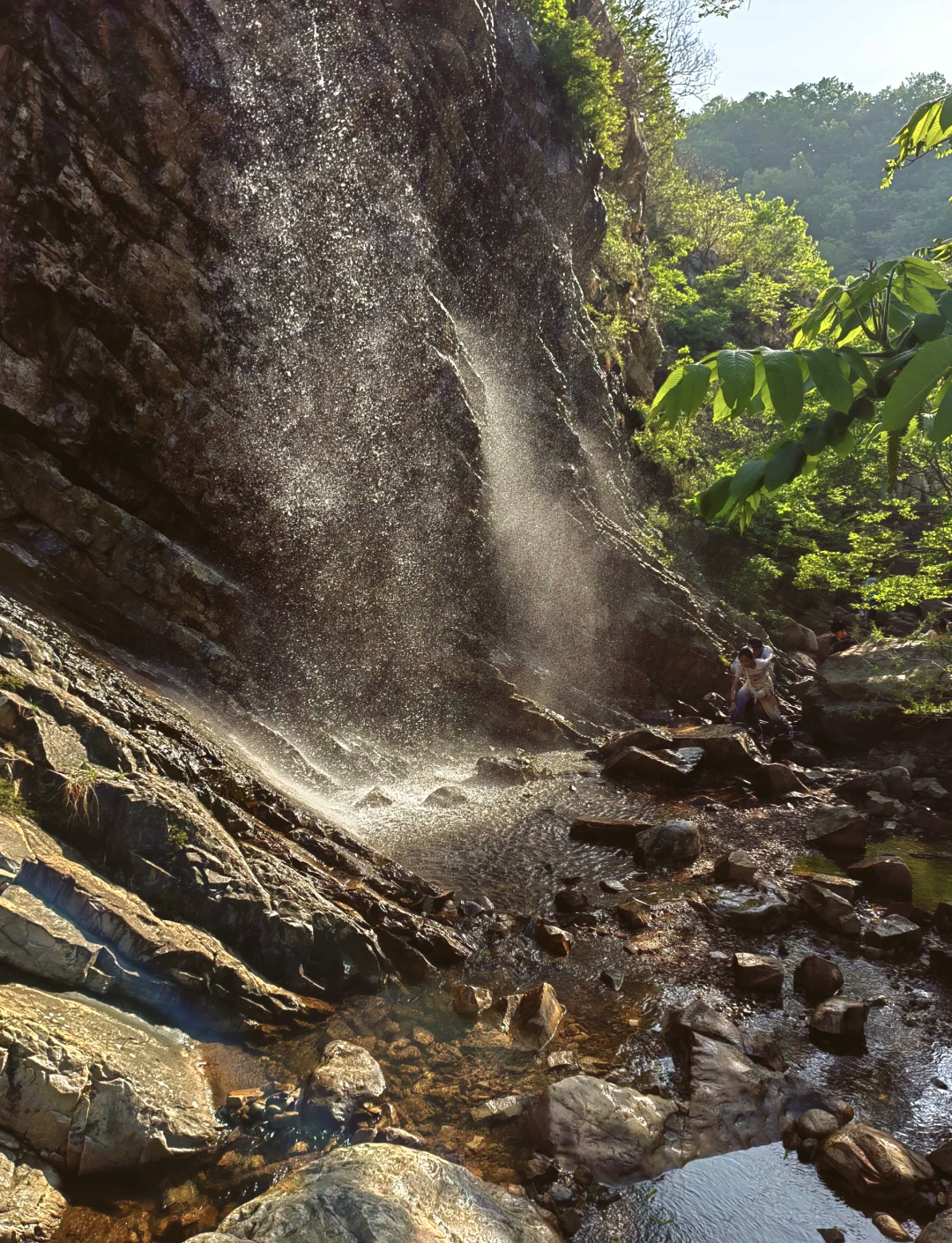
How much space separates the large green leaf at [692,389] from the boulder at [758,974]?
4.81 metres

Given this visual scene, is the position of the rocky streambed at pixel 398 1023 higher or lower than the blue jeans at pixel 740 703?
lower

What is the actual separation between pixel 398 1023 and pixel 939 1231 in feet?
9.72

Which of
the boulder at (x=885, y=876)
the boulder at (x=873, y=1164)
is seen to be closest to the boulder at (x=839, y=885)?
the boulder at (x=885, y=876)

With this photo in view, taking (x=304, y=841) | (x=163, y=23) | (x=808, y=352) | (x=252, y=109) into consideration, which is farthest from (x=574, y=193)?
(x=808, y=352)

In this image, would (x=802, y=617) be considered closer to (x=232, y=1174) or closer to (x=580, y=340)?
(x=580, y=340)

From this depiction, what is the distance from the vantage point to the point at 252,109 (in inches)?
520

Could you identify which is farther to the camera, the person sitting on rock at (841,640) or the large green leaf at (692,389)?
the person sitting on rock at (841,640)

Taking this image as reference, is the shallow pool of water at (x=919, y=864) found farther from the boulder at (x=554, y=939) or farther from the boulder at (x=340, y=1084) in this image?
the boulder at (x=340, y=1084)

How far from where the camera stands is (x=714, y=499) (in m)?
2.32

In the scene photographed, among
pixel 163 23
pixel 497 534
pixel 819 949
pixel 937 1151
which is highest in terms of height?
pixel 163 23

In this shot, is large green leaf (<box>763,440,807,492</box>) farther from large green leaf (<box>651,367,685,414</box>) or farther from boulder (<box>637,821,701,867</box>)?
boulder (<box>637,821,701,867</box>)

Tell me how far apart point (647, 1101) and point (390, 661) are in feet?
32.6

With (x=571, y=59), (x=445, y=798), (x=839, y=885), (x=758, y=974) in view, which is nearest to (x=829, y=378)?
(x=758, y=974)

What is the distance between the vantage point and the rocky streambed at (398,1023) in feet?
10.4
